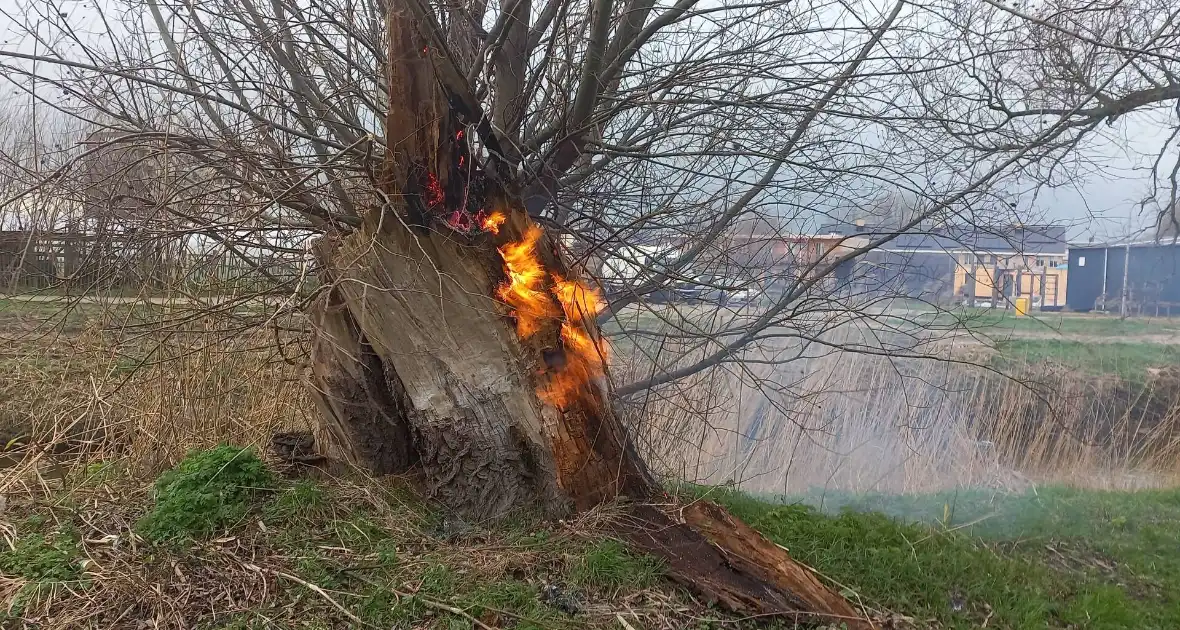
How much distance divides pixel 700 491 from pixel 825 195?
2.48m

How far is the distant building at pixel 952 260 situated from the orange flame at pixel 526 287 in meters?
2.61

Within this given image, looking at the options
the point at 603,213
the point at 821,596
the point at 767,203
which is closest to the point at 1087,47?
the point at 767,203

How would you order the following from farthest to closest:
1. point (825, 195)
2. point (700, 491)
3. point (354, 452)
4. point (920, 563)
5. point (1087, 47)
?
point (1087, 47)
point (825, 195)
point (700, 491)
point (354, 452)
point (920, 563)

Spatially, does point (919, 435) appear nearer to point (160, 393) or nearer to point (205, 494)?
point (205, 494)

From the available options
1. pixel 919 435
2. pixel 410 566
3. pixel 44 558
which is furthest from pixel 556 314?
pixel 919 435

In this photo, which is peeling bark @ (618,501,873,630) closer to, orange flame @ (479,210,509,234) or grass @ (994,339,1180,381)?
orange flame @ (479,210,509,234)

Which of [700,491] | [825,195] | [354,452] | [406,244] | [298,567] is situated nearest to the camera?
[298,567]

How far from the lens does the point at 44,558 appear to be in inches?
114

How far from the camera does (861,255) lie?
4969 millimetres

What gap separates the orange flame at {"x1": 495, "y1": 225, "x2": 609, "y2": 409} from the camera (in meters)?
3.29

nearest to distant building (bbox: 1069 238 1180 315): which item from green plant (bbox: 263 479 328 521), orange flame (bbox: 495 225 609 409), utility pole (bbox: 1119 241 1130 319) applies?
utility pole (bbox: 1119 241 1130 319)

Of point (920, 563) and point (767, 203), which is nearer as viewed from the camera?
point (920, 563)

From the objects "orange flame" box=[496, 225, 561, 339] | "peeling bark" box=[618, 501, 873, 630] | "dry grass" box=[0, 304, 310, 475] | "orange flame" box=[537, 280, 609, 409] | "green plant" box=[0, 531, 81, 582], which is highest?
"orange flame" box=[496, 225, 561, 339]

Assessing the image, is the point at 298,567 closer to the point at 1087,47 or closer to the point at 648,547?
the point at 648,547
